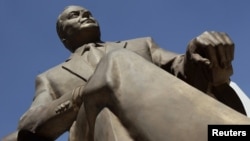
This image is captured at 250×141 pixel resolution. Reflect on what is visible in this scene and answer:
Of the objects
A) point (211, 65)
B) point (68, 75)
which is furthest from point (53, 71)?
point (211, 65)

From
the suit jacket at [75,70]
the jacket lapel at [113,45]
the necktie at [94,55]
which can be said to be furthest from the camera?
the jacket lapel at [113,45]

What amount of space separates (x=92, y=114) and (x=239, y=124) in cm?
108

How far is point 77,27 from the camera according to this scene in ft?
19.7

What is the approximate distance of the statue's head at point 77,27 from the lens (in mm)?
6004

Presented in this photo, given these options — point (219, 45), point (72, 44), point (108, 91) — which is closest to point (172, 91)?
point (108, 91)

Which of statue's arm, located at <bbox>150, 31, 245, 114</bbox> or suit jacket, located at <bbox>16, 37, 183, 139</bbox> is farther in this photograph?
suit jacket, located at <bbox>16, 37, 183, 139</bbox>

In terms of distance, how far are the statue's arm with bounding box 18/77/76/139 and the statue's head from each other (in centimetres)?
102

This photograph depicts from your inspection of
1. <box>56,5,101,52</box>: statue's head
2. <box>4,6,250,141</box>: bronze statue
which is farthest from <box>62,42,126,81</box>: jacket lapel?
<box>56,5,101,52</box>: statue's head

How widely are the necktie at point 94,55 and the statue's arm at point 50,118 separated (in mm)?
667

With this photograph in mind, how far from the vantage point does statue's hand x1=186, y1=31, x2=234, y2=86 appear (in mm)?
4312

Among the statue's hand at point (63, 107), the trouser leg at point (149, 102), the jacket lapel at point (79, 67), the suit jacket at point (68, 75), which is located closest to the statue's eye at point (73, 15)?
the suit jacket at point (68, 75)

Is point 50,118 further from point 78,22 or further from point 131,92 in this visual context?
point 78,22

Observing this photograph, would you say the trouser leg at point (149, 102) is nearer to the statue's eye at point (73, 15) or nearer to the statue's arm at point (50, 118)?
the statue's arm at point (50, 118)

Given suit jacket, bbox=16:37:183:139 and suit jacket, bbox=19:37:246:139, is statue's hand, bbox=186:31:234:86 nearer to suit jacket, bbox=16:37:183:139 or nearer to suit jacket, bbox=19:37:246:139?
suit jacket, bbox=16:37:183:139
